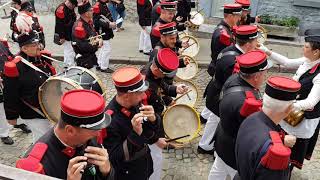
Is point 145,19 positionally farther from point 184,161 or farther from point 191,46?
point 184,161

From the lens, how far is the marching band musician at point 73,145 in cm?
290

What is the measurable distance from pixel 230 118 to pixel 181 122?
1.43 metres

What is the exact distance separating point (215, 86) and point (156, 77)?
1.56 metres

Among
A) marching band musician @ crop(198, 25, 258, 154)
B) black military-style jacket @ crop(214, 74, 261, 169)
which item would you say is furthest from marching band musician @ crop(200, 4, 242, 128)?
black military-style jacket @ crop(214, 74, 261, 169)

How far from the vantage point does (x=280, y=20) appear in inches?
456

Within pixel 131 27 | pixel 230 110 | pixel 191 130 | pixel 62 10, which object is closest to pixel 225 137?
pixel 230 110

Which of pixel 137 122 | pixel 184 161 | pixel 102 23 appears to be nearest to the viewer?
pixel 137 122

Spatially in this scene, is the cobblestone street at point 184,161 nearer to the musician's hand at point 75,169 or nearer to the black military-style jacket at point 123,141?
the black military-style jacket at point 123,141

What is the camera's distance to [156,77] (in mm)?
4922

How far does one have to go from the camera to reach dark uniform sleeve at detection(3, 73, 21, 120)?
5258 mm

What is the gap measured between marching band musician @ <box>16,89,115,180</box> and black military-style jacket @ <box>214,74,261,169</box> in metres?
1.78

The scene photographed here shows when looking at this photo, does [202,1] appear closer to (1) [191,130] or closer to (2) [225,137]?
(1) [191,130]

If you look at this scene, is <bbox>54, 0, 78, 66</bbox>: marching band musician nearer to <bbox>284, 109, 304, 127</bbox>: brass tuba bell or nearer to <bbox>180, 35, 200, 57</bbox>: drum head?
<bbox>180, 35, 200, 57</bbox>: drum head

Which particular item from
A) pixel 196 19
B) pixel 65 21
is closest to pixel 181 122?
pixel 65 21
